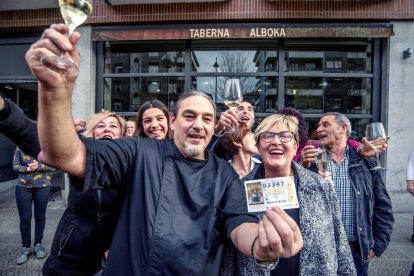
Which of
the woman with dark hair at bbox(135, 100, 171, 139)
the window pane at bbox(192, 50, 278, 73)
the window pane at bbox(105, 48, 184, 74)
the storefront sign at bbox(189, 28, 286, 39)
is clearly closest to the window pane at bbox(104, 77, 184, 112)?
the window pane at bbox(105, 48, 184, 74)

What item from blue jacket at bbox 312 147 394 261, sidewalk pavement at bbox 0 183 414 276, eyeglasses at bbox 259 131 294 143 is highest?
eyeglasses at bbox 259 131 294 143

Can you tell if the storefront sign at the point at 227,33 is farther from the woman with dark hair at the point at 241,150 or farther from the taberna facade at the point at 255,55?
the woman with dark hair at the point at 241,150

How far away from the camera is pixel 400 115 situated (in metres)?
7.41

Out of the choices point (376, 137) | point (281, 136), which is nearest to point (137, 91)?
point (376, 137)

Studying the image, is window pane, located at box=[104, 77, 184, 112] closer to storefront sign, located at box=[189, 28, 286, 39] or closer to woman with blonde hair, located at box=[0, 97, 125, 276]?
storefront sign, located at box=[189, 28, 286, 39]

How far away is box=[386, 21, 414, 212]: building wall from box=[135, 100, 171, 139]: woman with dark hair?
21.0 ft

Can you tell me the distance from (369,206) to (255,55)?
5.99 meters

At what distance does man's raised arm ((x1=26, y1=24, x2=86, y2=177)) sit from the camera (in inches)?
41.1

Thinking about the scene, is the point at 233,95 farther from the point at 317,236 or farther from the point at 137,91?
the point at 137,91

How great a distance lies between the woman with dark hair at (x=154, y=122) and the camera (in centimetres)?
311

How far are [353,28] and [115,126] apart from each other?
660cm

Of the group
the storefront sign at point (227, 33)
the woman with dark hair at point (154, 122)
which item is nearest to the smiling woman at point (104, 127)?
the woman with dark hair at point (154, 122)

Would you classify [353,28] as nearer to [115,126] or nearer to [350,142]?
[350,142]

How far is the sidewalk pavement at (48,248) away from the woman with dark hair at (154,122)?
272 cm
